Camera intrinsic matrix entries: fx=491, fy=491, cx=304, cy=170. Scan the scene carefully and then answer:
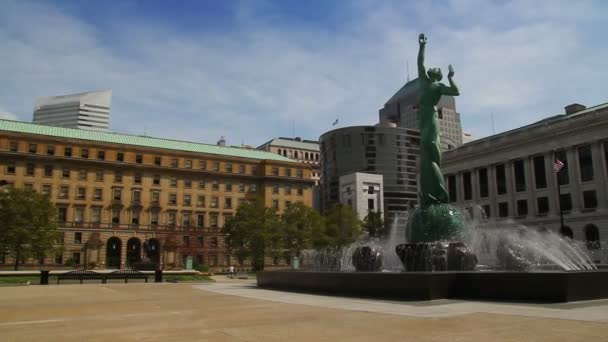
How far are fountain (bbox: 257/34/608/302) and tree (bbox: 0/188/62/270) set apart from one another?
1489 inches

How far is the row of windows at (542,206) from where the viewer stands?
5812 centimetres

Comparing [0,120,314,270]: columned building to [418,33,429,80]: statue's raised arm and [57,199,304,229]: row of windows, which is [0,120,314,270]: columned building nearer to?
[57,199,304,229]: row of windows

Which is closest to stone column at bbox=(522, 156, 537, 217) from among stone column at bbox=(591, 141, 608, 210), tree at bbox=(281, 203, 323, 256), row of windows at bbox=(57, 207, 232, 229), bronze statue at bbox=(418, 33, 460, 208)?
stone column at bbox=(591, 141, 608, 210)

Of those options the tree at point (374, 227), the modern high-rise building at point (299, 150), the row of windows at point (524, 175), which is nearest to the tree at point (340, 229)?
the tree at point (374, 227)

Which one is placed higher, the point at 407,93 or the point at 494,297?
the point at 407,93

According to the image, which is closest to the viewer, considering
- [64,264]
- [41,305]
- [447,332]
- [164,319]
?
[447,332]

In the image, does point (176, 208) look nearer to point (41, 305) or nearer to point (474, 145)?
point (474, 145)

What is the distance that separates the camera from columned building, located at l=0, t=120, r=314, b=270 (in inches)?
2756

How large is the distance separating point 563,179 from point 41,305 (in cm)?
6154

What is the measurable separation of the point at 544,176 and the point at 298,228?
3352 centimetres

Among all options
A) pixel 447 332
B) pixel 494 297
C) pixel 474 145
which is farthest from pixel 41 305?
pixel 474 145

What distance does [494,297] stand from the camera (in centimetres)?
1619

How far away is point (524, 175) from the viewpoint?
218ft

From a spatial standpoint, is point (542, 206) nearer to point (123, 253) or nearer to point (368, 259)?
point (368, 259)
